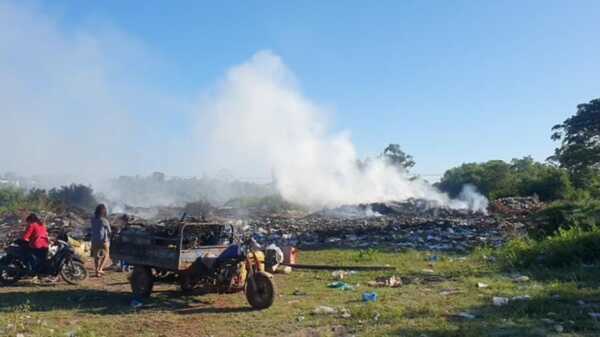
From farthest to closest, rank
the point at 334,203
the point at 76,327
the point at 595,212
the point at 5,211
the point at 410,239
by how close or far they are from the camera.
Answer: the point at 334,203
the point at 5,211
the point at 410,239
the point at 595,212
the point at 76,327

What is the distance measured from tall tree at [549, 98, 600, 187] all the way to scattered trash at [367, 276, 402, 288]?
26.2 m

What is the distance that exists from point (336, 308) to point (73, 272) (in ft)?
18.3

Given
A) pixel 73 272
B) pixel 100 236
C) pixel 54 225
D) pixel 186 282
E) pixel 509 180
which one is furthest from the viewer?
pixel 509 180

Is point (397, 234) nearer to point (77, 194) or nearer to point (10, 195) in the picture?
point (77, 194)

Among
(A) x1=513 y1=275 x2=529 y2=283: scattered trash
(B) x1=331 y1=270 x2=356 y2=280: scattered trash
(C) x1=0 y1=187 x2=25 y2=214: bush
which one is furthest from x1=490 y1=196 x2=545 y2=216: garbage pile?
(C) x1=0 y1=187 x2=25 y2=214: bush

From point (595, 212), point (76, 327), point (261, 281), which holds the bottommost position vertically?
point (76, 327)

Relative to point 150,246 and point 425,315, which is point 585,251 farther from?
point 150,246

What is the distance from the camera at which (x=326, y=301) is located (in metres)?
8.20

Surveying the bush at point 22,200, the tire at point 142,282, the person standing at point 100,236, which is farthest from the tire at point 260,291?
the bush at point 22,200

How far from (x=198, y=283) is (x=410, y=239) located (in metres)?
10.5

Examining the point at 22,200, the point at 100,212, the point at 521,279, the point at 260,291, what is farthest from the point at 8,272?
the point at 22,200

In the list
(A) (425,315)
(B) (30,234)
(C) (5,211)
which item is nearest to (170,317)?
(A) (425,315)

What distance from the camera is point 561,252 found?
1114cm

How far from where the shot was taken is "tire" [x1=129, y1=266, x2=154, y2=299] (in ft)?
28.5
